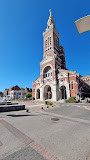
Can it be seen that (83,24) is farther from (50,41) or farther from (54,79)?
(50,41)

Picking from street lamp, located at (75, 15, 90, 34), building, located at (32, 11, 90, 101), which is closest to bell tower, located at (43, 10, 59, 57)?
building, located at (32, 11, 90, 101)

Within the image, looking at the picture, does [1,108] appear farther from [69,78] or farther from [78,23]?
[69,78]

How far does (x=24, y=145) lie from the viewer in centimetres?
306

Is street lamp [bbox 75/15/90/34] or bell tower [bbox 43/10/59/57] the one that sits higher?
bell tower [bbox 43/10/59/57]

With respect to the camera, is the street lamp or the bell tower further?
the bell tower

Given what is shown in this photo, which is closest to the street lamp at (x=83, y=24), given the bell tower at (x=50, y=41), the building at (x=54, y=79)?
the building at (x=54, y=79)

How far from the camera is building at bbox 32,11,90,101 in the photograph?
26742 millimetres

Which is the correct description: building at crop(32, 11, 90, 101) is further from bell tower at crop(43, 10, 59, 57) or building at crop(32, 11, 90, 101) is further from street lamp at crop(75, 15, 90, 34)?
street lamp at crop(75, 15, 90, 34)

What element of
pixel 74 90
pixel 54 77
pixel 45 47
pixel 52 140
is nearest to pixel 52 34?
pixel 45 47

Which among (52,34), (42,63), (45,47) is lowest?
(42,63)

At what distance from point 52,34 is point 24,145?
45.3m

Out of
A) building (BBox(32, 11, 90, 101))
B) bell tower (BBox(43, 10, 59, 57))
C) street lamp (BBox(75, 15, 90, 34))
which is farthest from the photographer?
bell tower (BBox(43, 10, 59, 57))

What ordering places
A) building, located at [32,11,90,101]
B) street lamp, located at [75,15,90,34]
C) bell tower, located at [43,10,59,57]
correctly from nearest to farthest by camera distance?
street lamp, located at [75,15,90,34]
building, located at [32,11,90,101]
bell tower, located at [43,10,59,57]

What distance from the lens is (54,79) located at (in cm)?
3047
